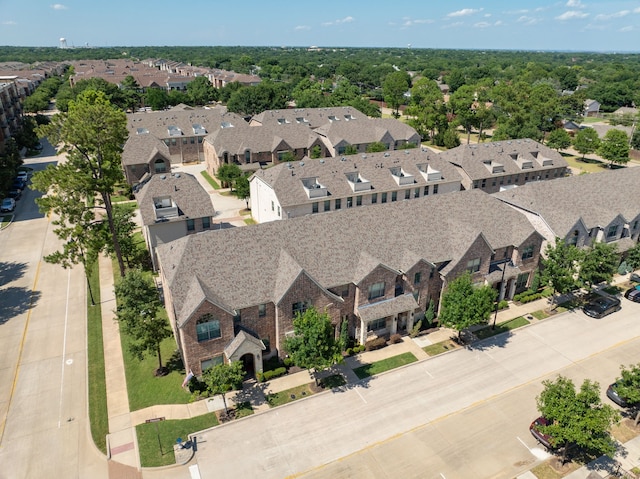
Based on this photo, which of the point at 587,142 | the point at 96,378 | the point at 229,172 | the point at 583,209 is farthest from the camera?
the point at 587,142

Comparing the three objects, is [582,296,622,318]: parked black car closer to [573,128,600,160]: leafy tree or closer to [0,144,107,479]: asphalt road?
[0,144,107,479]: asphalt road

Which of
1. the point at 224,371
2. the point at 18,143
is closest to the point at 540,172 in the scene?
the point at 224,371

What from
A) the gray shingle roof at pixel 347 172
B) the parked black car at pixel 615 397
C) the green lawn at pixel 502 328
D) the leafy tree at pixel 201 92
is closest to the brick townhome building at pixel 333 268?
the green lawn at pixel 502 328

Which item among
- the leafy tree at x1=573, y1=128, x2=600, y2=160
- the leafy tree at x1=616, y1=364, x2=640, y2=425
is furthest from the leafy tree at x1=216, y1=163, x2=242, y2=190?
the leafy tree at x1=573, y1=128, x2=600, y2=160

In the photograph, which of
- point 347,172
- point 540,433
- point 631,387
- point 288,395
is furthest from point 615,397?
point 347,172

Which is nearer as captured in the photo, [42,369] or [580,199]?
[42,369]

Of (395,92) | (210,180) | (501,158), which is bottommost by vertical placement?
(210,180)

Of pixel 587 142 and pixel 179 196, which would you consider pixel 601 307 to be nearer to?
pixel 179 196

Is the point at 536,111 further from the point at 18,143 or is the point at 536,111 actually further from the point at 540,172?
the point at 18,143
